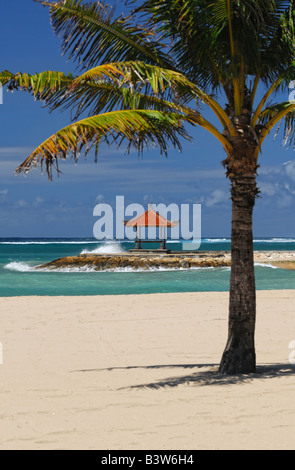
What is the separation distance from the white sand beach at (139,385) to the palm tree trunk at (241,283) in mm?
304

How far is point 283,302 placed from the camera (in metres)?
18.3

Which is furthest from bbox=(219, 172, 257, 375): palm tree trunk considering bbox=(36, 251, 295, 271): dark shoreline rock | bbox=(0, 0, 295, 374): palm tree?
bbox=(36, 251, 295, 271): dark shoreline rock

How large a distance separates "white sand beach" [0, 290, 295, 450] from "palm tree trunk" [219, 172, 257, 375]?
1.00 ft

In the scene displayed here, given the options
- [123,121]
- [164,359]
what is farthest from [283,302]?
[123,121]

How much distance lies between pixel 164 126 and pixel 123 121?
2.20 ft

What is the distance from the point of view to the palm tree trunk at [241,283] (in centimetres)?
766

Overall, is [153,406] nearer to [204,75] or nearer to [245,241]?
[245,241]

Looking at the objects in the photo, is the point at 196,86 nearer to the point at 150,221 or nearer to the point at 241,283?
the point at 241,283

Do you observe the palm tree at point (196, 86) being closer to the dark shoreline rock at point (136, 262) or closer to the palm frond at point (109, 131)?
the palm frond at point (109, 131)

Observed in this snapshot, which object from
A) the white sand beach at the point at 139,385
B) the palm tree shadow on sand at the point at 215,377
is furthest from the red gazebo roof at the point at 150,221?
the palm tree shadow on sand at the point at 215,377

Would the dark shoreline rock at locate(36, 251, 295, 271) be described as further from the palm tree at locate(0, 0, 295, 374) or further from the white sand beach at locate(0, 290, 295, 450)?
the palm tree at locate(0, 0, 295, 374)

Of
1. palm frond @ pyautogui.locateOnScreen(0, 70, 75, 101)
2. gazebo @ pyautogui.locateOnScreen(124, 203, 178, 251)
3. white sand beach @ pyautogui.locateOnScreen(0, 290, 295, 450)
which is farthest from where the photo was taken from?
gazebo @ pyautogui.locateOnScreen(124, 203, 178, 251)

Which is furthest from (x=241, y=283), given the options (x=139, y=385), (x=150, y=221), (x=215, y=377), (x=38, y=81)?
(x=150, y=221)

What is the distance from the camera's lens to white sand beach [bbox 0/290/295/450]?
Answer: 18.3 ft
